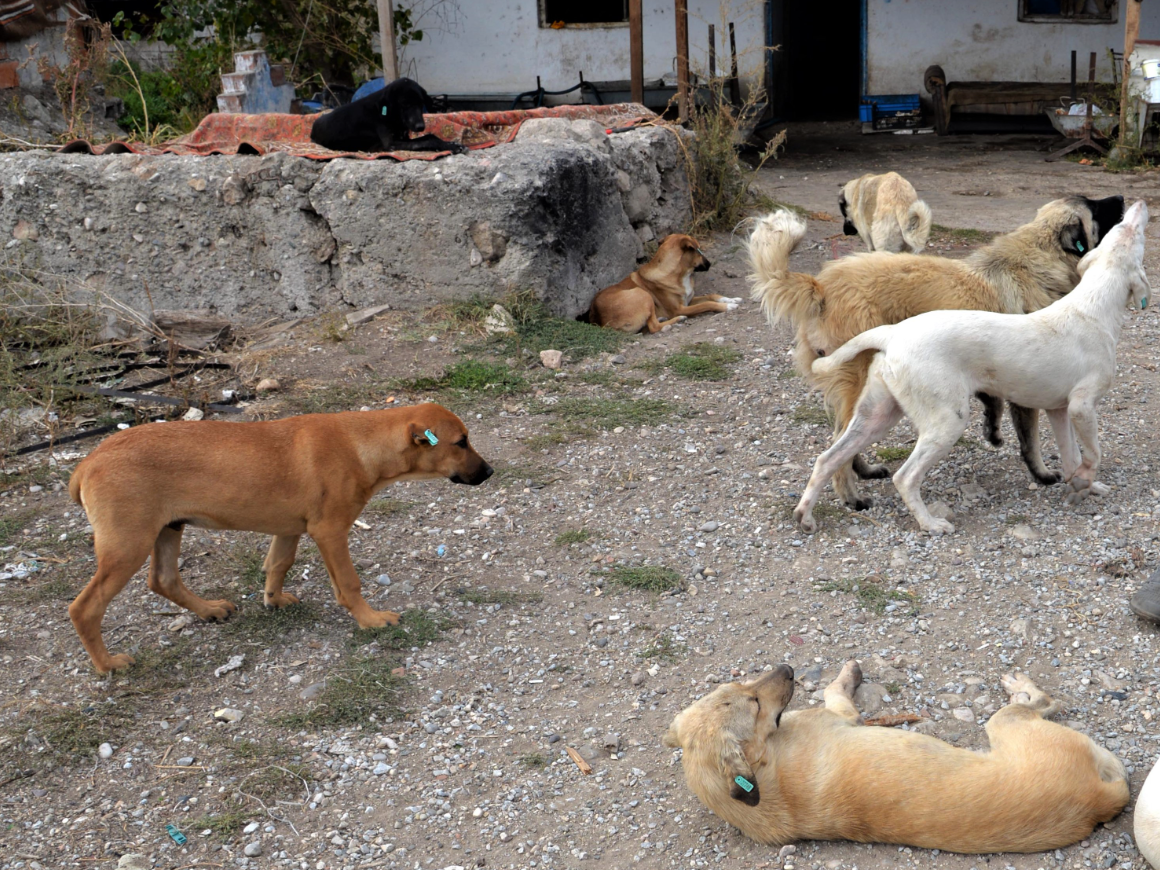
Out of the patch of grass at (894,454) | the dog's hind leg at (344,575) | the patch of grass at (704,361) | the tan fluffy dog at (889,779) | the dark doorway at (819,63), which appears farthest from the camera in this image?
the dark doorway at (819,63)

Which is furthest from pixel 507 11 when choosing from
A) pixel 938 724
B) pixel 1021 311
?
pixel 938 724

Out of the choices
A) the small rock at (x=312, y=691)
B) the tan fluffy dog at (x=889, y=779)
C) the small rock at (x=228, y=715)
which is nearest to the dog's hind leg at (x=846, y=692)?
the tan fluffy dog at (x=889, y=779)

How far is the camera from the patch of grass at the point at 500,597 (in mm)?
4469

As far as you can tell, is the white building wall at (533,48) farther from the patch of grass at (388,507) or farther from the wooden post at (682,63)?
the patch of grass at (388,507)

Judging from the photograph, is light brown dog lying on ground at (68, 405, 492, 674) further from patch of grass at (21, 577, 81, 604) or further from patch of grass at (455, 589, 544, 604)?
patch of grass at (21, 577, 81, 604)

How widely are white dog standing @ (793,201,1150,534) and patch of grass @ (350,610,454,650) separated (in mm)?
1754

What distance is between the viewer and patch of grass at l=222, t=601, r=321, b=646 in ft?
14.0

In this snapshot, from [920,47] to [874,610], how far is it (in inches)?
568

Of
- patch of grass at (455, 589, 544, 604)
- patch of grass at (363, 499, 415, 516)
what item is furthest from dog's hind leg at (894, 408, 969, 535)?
patch of grass at (363, 499, 415, 516)

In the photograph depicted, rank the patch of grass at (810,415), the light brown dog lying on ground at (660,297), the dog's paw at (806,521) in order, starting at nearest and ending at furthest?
the dog's paw at (806,521) → the patch of grass at (810,415) → the light brown dog lying on ground at (660,297)

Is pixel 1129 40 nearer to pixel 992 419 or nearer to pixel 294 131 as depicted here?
pixel 992 419

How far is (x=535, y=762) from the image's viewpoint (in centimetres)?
348

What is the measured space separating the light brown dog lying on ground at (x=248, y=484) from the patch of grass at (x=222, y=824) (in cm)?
98

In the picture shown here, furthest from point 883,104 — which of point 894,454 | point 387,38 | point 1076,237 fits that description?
point 894,454
